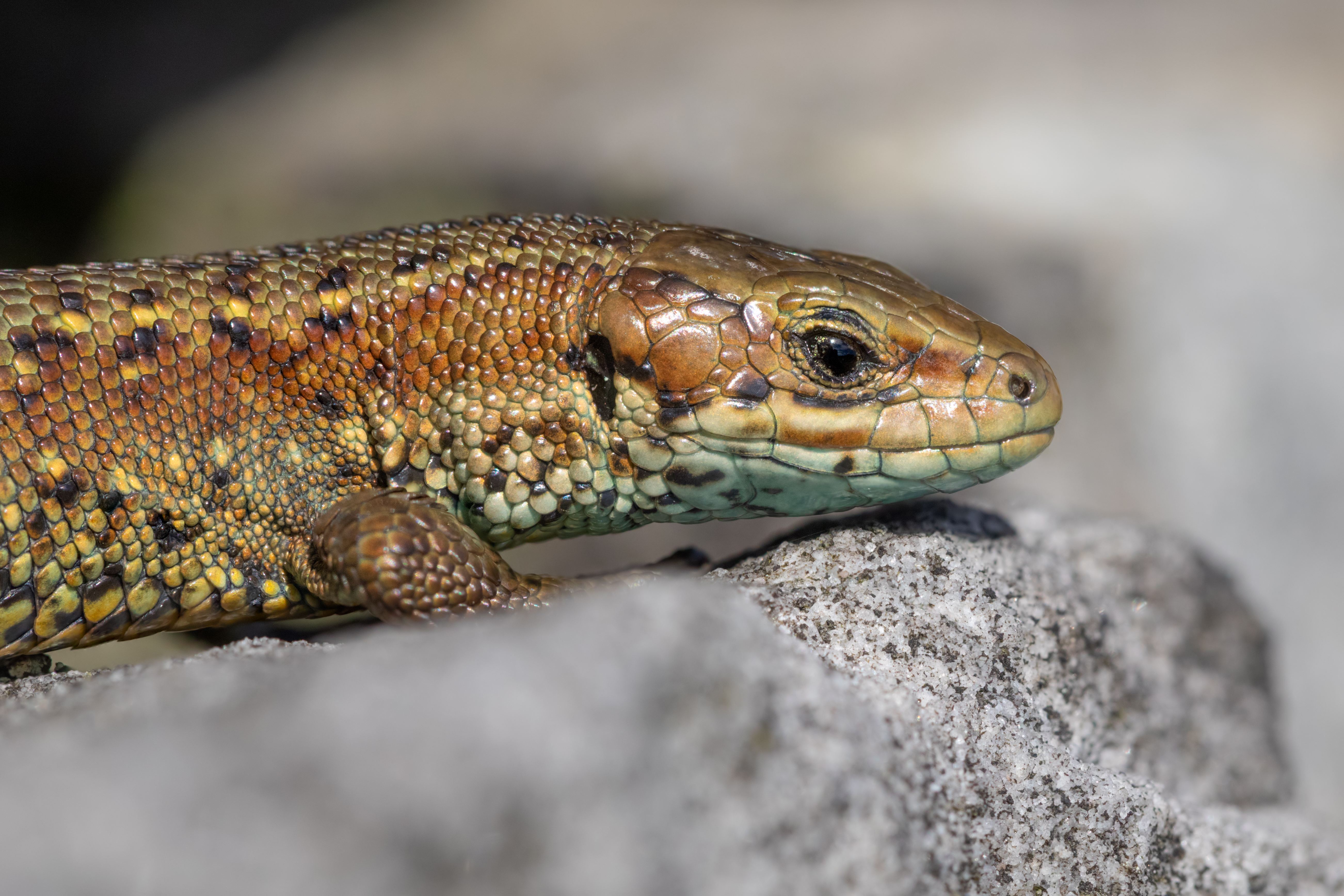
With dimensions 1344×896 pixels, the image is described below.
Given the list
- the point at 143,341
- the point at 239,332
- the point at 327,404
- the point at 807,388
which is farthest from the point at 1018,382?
the point at 143,341

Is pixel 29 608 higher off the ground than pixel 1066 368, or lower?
higher

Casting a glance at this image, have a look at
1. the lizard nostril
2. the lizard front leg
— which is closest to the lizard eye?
the lizard nostril

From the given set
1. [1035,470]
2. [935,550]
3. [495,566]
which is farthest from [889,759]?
[1035,470]

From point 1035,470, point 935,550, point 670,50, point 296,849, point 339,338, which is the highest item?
point 670,50

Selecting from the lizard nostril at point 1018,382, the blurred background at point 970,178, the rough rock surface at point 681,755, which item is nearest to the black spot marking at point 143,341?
the rough rock surface at point 681,755

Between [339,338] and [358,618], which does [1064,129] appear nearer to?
[358,618]

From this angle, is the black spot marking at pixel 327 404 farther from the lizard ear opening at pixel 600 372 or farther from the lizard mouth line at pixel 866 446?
the lizard mouth line at pixel 866 446

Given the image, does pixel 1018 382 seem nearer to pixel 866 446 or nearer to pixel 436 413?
pixel 866 446
